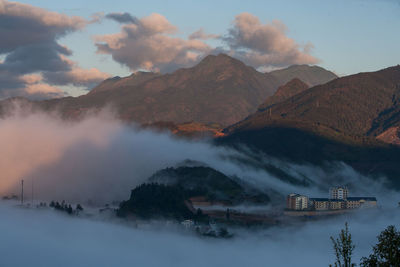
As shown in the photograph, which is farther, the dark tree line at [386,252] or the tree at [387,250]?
the tree at [387,250]

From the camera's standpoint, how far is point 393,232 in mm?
81875

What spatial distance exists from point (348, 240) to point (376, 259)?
6094mm

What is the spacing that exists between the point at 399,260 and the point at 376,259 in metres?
2.74

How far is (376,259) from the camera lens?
271ft

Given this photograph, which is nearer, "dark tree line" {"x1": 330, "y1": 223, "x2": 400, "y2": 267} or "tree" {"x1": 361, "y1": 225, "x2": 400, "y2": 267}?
"dark tree line" {"x1": 330, "y1": 223, "x2": 400, "y2": 267}

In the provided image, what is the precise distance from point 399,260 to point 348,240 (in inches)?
280

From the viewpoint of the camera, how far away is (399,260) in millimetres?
81188

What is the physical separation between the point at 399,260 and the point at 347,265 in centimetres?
629

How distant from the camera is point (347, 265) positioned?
80.1 meters
